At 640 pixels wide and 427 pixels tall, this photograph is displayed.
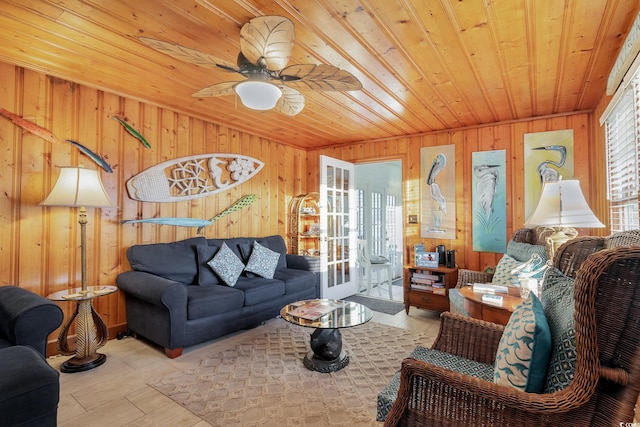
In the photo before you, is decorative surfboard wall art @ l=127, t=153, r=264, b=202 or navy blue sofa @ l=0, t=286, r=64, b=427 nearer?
navy blue sofa @ l=0, t=286, r=64, b=427

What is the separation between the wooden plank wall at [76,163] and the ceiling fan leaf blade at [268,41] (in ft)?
6.38

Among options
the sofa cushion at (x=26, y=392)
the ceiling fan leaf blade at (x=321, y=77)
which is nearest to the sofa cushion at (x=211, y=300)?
the sofa cushion at (x=26, y=392)

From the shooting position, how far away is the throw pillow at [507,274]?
105 inches

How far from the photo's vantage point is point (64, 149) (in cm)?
268

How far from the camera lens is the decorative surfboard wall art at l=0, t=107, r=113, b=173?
2.41m

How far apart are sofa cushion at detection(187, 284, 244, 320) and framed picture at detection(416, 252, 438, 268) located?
2.19 m

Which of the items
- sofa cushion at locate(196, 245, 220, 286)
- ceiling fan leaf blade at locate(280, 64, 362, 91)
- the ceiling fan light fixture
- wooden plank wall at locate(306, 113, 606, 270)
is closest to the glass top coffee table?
sofa cushion at locate(196, 245, 220, 286)

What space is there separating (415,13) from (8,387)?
263 centimetres

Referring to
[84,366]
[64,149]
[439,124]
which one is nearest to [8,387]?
[84,366]

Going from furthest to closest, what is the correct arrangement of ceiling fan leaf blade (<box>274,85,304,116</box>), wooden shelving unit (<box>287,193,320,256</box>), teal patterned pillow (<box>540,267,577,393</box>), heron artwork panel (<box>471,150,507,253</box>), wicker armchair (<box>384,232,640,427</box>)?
wooden shelving unit (<box>287,193,320,256</box>)
heron artwork panel (<box>471,150,507,253</box>)
ceiling fan leaf blade (<box>274,85,304,116</box>)
teal patterned pillow (<box>540,267,577,393</box>)
wicker armchair (<box>384,232,640,427</box>)

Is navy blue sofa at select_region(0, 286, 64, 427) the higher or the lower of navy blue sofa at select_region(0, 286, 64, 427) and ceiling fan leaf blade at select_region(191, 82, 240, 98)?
the lower

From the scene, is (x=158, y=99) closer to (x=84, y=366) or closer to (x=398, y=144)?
(x=84, y=366)

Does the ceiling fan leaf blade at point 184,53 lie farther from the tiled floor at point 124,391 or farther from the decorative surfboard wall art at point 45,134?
the tiled floor at point 124,391

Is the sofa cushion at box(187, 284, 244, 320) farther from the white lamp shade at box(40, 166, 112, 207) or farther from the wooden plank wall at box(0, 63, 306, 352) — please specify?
the white lamp shade at box(40, 166, 112, 207)
